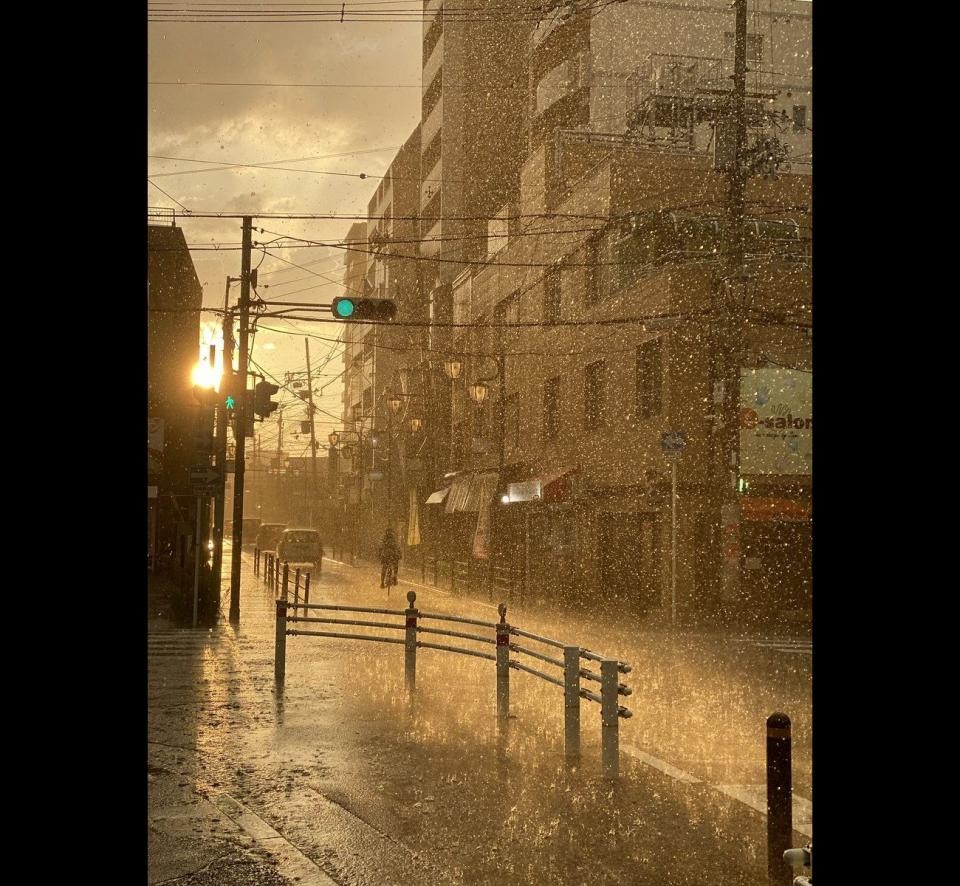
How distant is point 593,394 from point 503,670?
2045cm

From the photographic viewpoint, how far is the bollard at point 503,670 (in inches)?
464

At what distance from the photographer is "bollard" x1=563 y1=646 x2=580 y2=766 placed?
9805 millimetres

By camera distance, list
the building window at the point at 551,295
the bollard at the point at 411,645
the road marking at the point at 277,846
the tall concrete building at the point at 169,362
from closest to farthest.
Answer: the road marking at the point at 277,846, the bollard at the point at 411,645, the building window at the point at 551,295, the tall concrete building at the point at 169,362

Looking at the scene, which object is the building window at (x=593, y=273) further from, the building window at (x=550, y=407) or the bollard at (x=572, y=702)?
the bollard at (x=572, y=702)

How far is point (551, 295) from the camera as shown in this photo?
35.2 metres

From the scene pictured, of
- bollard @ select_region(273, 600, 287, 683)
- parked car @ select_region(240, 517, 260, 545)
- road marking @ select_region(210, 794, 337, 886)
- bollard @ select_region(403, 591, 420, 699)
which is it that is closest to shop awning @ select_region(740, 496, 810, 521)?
bollard @ select_region(403, 591, 420, 699)

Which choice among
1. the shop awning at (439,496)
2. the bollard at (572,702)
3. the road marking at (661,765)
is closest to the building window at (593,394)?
the shop awning at (439,496)

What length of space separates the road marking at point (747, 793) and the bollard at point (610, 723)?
0.56 meters

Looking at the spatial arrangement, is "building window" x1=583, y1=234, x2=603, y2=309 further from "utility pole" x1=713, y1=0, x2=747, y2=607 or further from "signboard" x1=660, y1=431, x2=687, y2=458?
"signboard" x1=660, y1=431, x2=687, y2=458

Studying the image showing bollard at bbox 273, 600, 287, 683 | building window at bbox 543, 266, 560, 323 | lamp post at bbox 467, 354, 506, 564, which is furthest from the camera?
building window at bbox 543, 266, 560, 323

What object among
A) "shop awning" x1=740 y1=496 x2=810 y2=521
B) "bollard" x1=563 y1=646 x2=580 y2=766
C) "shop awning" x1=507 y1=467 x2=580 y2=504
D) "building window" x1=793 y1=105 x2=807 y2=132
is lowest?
"bollard" x1=563 y1=646 x2=580 y2=766

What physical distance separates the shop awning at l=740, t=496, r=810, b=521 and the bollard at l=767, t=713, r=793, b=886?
20169mm

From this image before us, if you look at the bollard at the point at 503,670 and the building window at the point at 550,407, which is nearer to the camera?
the bollard at the point at 503,670
